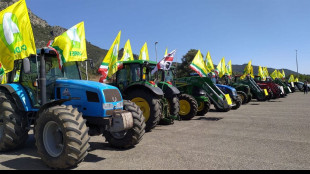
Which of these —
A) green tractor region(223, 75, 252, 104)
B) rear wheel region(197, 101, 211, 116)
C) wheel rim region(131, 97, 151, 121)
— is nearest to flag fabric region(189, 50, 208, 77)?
rear wheel region(197, 101, 211, 116)

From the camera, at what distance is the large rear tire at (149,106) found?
25.2ft

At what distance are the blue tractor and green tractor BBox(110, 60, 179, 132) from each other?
78.9 inches

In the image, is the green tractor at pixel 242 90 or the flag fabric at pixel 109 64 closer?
the flag fabric at pixel 109 64

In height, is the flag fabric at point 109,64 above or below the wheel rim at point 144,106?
above

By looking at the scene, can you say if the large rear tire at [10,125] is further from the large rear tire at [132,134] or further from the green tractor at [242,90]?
the green tractor at [242,90]

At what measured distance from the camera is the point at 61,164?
4.30 metres

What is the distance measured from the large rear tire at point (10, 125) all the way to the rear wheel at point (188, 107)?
6618 mm

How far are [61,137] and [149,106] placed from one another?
3473 millimetres

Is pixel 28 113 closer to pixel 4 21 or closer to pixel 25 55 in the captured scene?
pixel 25 55

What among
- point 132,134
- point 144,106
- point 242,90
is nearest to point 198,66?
point 144,106

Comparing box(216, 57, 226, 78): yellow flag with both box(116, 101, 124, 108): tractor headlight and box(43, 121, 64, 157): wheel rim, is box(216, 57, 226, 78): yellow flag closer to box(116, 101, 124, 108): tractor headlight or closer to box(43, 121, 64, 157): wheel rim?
box(116, 101, 124, 108): tractor headlight

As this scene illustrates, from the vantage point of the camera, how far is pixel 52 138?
15.7 ft

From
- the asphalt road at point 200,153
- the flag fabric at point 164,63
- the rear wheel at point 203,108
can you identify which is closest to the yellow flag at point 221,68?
the rear wheel at point 203,108
